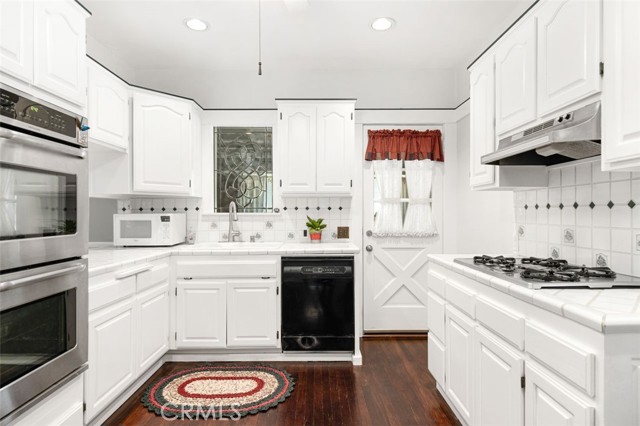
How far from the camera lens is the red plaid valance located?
3609 mm

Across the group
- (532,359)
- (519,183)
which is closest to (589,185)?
(519,183)

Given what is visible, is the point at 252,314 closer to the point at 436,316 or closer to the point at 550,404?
the point at 436,316

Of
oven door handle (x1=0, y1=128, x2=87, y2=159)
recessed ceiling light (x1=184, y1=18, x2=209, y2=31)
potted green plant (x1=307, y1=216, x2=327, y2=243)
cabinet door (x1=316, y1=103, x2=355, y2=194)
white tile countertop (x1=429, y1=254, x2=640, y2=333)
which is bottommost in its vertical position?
white tile countertop (x1=429, y1=254, x2=640, y2=333)

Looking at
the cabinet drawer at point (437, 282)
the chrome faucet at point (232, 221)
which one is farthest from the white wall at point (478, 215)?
the chrome faucet at point (232, 221)

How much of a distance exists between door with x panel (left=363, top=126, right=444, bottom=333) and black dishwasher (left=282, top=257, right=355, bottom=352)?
30.9 inches

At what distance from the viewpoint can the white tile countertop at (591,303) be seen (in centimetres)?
100

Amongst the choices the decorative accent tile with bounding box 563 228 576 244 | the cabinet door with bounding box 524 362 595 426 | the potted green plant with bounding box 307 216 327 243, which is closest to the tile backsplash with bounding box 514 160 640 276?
the decorative accent tile with bounding box 563 228 576 244

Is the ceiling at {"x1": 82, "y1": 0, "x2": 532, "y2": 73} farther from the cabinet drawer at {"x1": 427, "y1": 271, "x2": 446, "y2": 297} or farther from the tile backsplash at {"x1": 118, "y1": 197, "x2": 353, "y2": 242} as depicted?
the cabinet drawer at {"x1": 427, "y1": 271, "x2": 446, "y2": 297}

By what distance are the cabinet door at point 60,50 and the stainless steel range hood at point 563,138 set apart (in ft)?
6.98

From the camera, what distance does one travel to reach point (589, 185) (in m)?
1.84

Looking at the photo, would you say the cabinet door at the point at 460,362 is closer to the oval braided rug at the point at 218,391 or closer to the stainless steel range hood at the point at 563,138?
the stainless steel range hood at the point at 563,138

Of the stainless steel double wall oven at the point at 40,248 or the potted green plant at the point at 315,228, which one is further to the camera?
the potted green plant at the point at 315,228

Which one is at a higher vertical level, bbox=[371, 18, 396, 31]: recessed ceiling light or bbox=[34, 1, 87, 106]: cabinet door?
bbox=[371, 18, 396, 31]: recessed ceiling light

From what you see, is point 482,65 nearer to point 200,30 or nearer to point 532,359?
point 532,359
